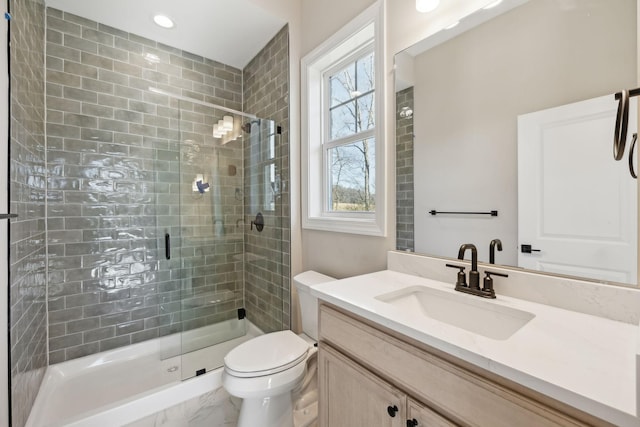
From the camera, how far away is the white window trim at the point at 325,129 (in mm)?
1489

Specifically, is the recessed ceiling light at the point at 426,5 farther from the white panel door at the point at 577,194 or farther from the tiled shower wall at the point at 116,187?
the tiled shower wall at the point at 116,187

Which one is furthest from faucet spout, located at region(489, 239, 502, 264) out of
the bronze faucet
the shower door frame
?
the shower door frame

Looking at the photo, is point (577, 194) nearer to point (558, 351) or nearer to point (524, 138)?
point (524, 138)

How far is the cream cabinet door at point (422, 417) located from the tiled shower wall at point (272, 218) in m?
1.45

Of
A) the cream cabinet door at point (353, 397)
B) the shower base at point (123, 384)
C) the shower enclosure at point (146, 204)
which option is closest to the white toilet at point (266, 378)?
the cream cabinet door at point (353, 397)

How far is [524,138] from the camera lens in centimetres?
101

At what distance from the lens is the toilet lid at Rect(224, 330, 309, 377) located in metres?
1.34

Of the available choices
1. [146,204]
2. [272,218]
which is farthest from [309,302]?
[146,204]

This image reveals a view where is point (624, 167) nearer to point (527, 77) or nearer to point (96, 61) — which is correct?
point (527, 77)

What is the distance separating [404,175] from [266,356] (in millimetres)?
1210

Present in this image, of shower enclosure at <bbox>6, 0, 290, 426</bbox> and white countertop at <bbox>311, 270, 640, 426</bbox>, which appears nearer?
white countertop at <bbox>311, 270, 640, 426</bbox>

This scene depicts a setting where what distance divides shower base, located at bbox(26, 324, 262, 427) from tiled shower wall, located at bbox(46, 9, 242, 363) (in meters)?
0.10

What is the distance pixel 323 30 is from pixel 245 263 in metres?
1.96

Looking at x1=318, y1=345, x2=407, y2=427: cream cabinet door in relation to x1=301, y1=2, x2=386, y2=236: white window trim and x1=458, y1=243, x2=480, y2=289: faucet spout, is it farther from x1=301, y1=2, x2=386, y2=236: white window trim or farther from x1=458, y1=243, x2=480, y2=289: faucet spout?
x1=301, y1=2, x2=386, y2=236: white window trim
